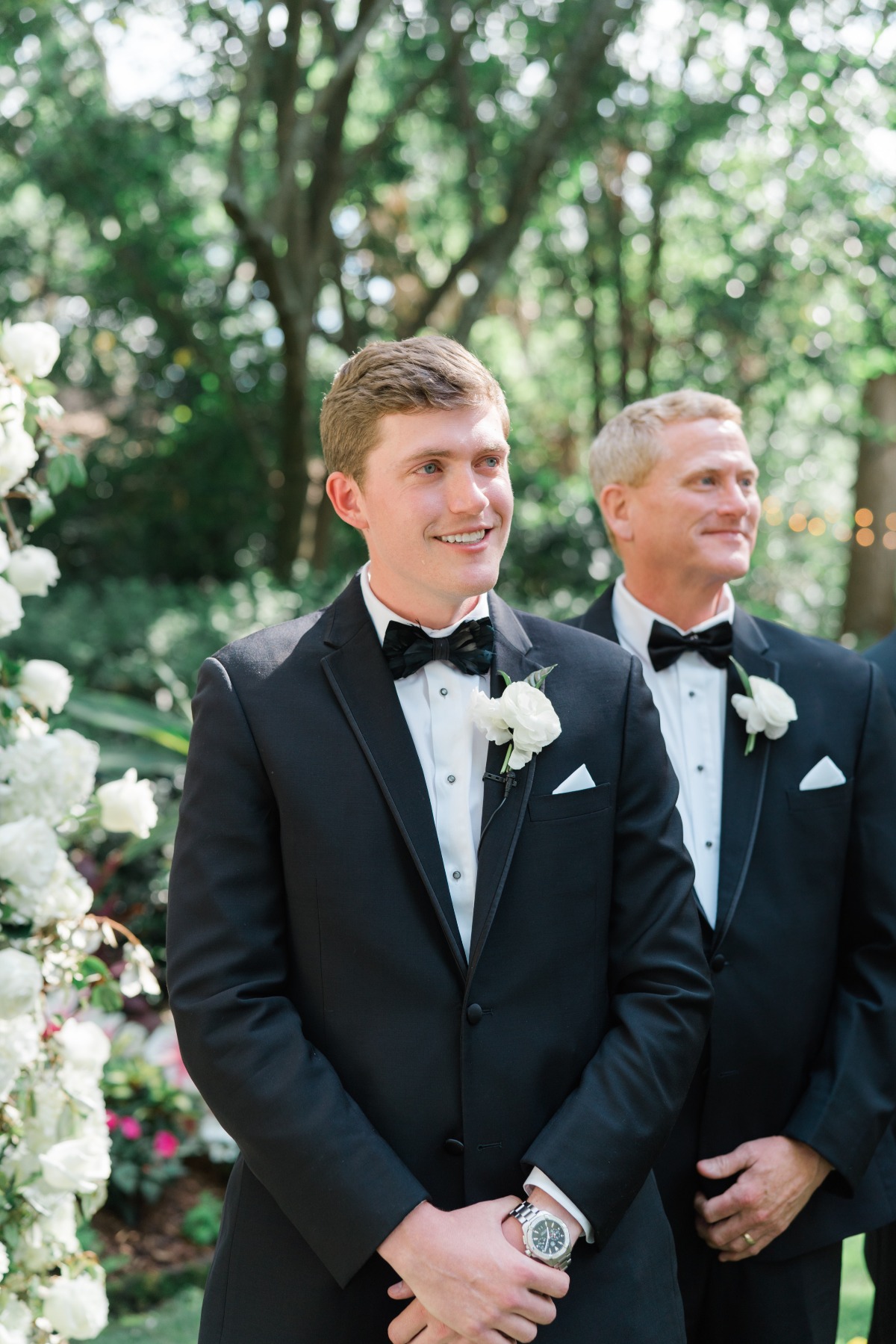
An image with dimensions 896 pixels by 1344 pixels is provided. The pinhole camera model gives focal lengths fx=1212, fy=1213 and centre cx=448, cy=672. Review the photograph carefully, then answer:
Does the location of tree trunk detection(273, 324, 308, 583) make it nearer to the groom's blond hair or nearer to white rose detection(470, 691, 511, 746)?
the groom's blond hair

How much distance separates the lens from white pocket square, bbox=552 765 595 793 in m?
2.04

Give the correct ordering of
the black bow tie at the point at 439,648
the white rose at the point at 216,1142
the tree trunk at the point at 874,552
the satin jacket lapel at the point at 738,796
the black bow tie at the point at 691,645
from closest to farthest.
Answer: the black bow tie at the point at 439,648, the satin jacket lapel at the point at 738,796, the black bow tie at the point at 691,645, the white rose at the point at 216,1142, the tree trunk at the point at 874,552

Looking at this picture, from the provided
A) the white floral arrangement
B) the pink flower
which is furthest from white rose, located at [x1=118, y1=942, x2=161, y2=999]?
the pink flower

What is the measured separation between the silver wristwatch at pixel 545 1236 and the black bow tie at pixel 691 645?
126 cm

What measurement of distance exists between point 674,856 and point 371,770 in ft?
1.78

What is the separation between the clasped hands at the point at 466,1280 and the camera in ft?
5.74

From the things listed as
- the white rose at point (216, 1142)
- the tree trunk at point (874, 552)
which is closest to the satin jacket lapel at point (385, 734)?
the white rose at point (216, 1142)

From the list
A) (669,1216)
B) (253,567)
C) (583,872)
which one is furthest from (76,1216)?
(253,567)

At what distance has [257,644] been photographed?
2104mm

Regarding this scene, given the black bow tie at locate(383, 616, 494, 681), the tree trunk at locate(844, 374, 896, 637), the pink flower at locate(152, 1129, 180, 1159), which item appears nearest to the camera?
the black bow tie at locate(383, 616, 494, 681)

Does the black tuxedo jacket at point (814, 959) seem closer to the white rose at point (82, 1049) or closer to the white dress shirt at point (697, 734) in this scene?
the white dress shirt at point (697, 734)

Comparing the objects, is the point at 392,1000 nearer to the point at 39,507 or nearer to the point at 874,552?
the point at 39,507

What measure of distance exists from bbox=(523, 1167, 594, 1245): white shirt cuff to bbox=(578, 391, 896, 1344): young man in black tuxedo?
0.58 metres

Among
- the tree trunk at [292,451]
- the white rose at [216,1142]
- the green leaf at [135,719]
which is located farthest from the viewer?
the tree trunk at [292,451]
